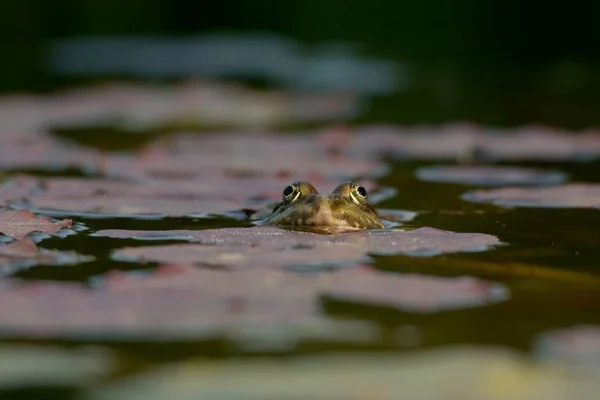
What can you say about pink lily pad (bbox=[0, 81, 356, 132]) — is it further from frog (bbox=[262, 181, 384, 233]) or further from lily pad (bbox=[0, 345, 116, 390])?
lily pad (bbox=[0, 345, 116, 390])

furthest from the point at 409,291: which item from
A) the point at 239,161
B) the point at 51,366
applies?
the point at 239,161

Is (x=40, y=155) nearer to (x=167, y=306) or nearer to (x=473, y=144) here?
(x=473, y=144)

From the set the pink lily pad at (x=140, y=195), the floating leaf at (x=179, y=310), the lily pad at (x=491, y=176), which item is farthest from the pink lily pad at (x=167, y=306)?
the lily pad at (x=491, y=176)

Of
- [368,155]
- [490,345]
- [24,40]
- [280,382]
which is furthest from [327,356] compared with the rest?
[24,40]

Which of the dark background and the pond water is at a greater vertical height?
the dark background

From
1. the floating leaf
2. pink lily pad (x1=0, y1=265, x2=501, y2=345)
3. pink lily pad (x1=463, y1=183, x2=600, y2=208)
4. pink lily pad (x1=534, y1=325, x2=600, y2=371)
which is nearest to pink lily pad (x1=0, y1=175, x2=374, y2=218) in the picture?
pink lily pad (x1=463, y1=183, x2=600, y2=208)

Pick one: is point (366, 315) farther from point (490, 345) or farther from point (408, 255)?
point (408, 255)
